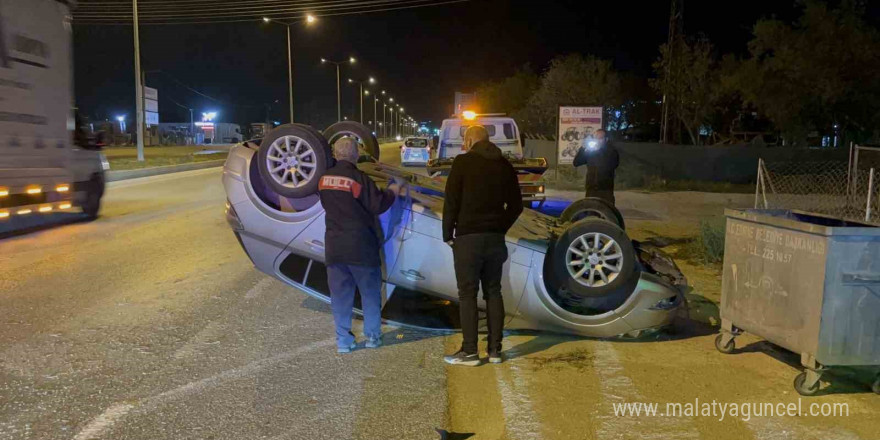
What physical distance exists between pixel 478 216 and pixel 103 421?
269 cm

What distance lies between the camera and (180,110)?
4993 inches

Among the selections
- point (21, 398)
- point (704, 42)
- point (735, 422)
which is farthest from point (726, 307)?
point (704, 42)

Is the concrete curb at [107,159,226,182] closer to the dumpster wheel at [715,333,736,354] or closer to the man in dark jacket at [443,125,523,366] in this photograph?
A: the man in dark jacket at [443,125,523,366]

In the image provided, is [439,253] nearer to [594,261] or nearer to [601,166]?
[594,261]

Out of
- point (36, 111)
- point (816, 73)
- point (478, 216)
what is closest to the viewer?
point (478, 216)

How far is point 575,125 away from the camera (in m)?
21.8

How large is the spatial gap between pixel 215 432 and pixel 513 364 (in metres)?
2.20

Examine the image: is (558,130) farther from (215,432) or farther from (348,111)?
(348,111)

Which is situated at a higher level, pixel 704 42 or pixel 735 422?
pixel 704 42

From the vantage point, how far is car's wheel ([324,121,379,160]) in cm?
695

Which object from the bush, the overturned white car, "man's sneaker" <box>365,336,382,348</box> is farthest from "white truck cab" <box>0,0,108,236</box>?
the bush

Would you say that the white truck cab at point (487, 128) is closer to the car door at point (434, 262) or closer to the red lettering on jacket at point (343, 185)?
the car door at point (434, 262)

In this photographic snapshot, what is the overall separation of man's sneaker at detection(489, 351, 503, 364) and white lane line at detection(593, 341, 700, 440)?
0.73 m

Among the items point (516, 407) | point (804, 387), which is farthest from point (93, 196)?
point (804, 387)
